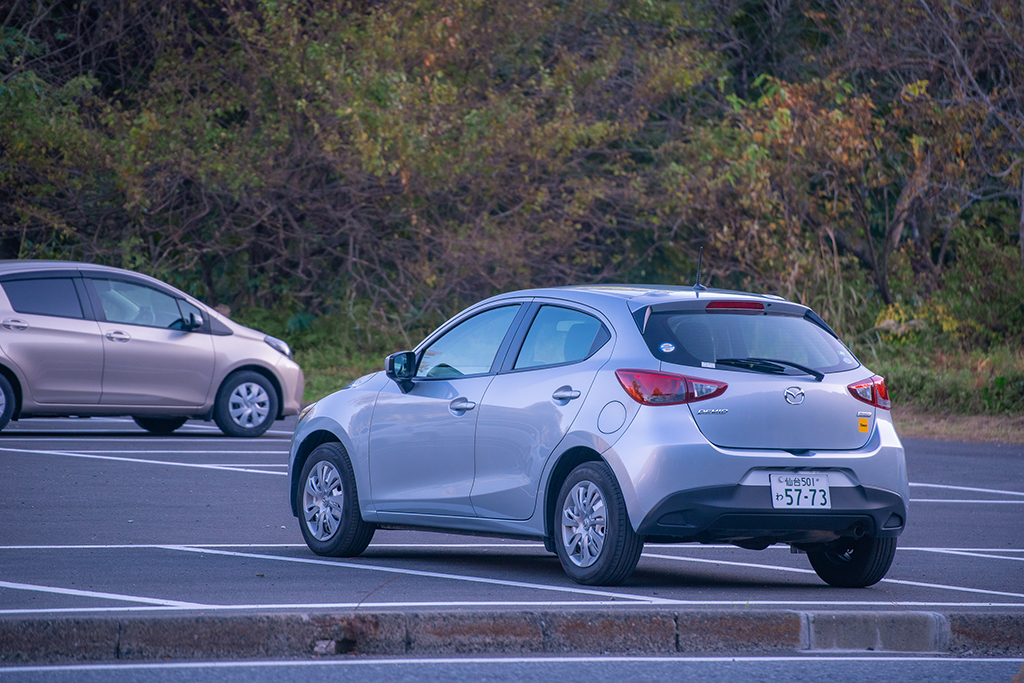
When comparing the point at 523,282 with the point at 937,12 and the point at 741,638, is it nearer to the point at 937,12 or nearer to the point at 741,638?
the point at 937,12

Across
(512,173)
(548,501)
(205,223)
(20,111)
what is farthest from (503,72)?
(548,501)

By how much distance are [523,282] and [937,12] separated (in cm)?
799

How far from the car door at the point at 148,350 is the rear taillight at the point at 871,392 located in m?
9.71

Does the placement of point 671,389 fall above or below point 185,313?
above

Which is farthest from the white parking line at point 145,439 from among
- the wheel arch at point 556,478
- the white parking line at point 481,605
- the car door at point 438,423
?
the white parking line at point 481,605

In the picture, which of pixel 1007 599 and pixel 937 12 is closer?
pixel 1007 599

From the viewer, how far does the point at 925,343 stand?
75.1 ft

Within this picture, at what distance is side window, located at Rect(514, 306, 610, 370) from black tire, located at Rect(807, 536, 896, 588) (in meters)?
1.80

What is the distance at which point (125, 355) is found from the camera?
1558cm

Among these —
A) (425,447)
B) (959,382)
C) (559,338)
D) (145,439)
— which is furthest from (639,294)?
(959,382)

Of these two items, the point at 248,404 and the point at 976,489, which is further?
the point at 248,404

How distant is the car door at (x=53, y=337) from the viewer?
15023mm

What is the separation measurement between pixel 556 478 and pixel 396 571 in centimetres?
119

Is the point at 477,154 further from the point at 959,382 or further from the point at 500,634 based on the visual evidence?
the point at 500,634
